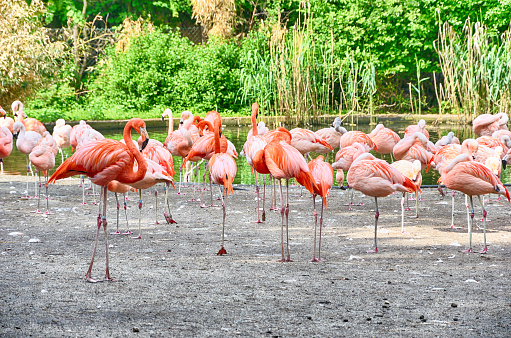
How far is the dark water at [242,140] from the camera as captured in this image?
10114 millimetres

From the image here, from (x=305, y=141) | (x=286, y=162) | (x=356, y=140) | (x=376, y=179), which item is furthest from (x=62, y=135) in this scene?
(x=376, y=179)

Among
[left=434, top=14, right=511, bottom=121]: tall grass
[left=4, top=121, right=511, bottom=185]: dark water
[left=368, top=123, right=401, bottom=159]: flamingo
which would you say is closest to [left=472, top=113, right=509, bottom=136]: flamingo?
[left=4, top=121, right=511, bottom=185]: dark water

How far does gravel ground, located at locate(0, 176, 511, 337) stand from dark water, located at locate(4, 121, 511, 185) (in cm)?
304

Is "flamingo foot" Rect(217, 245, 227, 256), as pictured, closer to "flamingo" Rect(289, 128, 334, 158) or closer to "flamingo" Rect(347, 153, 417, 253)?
→ "flamingo" Rect(347, 153, 417, 253)

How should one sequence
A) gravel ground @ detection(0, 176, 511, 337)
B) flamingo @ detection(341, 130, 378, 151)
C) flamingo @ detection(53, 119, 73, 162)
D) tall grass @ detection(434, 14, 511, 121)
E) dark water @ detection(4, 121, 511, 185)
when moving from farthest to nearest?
tall grass @ detection(434, 14, 511, 121) < dark water @ detection(4, 121, 511, 185) < flamingo @ detection(53, 119, 73, 162) < flamingo @ detection(341, 130, 378, 151) < gravel ground @ detection(0, 176, 511, 337)

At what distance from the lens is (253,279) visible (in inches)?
175

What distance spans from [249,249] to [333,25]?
54.0 feet

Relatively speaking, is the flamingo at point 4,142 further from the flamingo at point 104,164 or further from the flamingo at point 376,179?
the flamingo at point 376,179

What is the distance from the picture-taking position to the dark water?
1011 centimetres

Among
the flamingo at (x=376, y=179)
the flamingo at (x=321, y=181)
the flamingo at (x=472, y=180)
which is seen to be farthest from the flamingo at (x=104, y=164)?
the flamingo at (x=472, y=180)

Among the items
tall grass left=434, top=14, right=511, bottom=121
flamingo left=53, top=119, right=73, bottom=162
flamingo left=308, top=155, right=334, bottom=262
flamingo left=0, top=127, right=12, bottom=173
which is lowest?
flamingo left=308, top=155, right=334, bottom=262

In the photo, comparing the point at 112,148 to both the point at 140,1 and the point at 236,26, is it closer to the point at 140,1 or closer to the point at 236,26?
the point at 236,26

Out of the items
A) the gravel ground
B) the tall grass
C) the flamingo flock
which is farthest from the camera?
the tall grass

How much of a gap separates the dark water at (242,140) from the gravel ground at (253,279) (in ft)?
9.96
